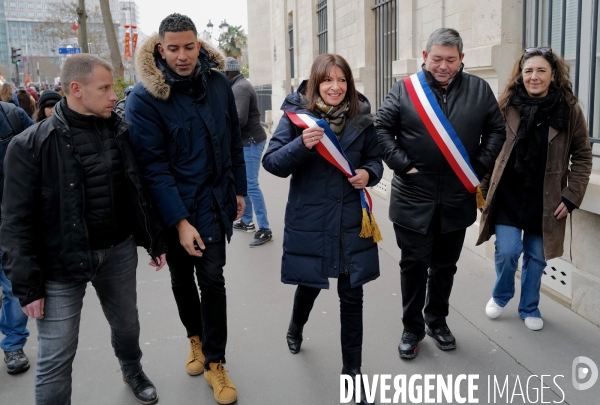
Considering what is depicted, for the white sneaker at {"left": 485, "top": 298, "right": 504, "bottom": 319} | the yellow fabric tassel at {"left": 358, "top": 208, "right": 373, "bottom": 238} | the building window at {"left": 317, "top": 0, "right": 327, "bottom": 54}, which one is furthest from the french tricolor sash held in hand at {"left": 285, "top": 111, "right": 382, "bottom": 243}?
the building window at {"left": 317, "top": 0, "right": 327, "bottom": 54}

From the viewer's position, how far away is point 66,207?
275 centimetres

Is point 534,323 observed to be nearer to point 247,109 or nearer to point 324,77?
point 324,77

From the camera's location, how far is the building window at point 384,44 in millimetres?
8461

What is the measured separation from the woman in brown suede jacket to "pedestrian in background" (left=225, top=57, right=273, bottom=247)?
10.3 feet

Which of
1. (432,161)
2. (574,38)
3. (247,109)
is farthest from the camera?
(247,109)

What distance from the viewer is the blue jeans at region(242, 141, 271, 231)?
6746mm

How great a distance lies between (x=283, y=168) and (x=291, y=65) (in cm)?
1480

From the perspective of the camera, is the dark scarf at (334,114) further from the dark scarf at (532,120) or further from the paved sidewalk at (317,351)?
A: the paved sidewalk at (317,351)

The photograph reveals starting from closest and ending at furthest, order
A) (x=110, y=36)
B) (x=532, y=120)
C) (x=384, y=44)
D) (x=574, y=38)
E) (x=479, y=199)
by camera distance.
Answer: (x=479, y=199)
(x=532, y=120)
(x=574, y=38)
(x=384, y=44)
(x=110, y=36)

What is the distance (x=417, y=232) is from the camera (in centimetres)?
366

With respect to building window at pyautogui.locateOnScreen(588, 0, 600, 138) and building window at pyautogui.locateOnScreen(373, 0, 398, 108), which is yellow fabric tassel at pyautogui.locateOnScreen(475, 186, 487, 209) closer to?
building window at pyautogui.locateOnScreen(588, 0, 600, 138)

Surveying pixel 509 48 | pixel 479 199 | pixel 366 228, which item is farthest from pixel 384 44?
pixel 366 228

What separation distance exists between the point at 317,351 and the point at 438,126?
1659 mm

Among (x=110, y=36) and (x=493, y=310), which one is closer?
(x=493, y=310)
